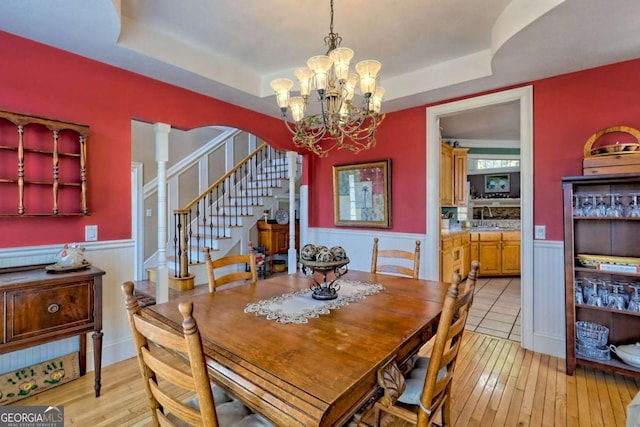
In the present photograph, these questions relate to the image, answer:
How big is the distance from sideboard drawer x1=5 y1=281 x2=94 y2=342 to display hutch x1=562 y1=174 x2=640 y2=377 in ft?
11.9

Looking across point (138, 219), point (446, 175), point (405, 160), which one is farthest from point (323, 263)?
point (138, 219)

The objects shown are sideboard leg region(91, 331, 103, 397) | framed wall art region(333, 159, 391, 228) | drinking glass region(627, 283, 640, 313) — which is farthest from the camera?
framed wall art region(333, 159, 391, 228)

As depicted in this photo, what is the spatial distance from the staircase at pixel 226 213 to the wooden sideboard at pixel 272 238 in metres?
0.24

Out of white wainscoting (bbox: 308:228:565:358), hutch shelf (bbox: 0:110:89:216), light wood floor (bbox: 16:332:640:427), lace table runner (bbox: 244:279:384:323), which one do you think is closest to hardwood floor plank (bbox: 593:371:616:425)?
light wood floor (bbox: 16:332:640:427)

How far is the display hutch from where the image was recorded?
7.70 feet

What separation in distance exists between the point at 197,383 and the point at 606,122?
350 cm

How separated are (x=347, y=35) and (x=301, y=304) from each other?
2.20 meters

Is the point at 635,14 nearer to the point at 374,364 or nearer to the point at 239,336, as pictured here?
the point at 374,364

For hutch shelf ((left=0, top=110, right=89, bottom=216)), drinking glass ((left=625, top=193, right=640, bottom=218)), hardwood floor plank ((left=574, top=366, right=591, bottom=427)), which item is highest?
hutch shelf ((left=0, top=110, right=89, bottom=216))

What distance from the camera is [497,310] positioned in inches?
159

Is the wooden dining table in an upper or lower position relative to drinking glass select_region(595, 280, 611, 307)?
upper

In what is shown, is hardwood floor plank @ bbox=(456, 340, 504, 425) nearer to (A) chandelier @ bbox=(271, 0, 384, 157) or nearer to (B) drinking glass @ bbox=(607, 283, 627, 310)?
(B) drinking glass @ bbox=(607, 283, 627, 310)

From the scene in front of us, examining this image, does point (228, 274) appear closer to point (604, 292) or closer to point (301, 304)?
point (301, 304)

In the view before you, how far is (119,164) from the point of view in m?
2.75
